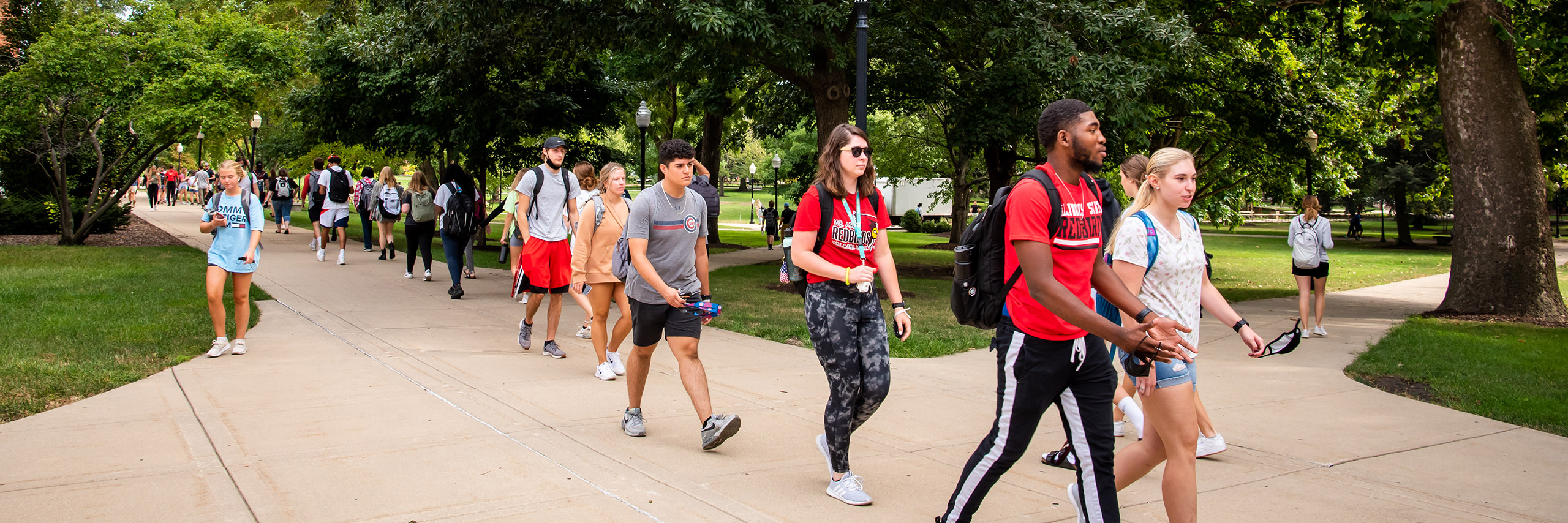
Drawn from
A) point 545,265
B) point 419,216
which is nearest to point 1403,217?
point 419,216

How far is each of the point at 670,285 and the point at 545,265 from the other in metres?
3.32

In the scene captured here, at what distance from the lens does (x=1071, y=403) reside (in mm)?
3447

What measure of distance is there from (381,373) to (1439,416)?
6.99 metres

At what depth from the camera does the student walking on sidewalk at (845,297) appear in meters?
4.22

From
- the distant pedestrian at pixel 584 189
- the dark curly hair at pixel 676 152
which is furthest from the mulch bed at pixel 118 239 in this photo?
the dark curly hair at pixel 676 152

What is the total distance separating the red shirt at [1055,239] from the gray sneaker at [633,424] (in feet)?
8.42

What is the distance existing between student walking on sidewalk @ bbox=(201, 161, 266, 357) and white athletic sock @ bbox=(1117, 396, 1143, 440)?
6041 mm

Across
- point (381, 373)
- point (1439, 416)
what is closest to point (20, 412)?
point (381, 373)

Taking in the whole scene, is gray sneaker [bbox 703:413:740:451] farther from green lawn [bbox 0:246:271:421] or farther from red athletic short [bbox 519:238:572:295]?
green lawn [bbox 0:246:271:421]

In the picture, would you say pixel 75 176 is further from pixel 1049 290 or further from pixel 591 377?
pixel 1049 290

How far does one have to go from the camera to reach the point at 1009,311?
3541 millimetres

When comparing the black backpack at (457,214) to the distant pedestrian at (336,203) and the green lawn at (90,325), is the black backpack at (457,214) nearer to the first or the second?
the green lawn at (90,325)

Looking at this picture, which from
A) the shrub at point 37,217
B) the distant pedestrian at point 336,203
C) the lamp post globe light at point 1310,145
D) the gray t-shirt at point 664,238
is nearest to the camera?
the gray t-shirt at point 664,238

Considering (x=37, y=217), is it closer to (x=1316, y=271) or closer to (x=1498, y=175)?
(x=1316, y=271)
